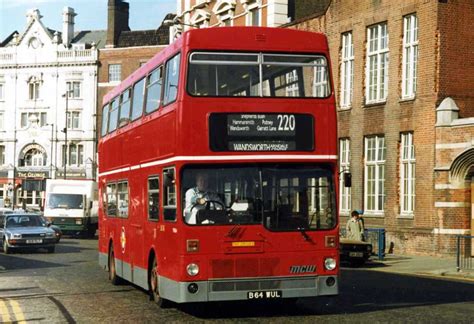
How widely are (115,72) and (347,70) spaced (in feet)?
167

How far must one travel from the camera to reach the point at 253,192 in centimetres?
1302

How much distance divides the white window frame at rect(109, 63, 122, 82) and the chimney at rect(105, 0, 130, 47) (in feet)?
7.37

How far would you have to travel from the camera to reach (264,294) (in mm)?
12992

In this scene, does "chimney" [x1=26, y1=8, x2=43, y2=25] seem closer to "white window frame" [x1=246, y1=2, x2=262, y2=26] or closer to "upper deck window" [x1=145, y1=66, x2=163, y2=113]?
"white window frame" [x1=246, y1=2, x2=262, y2=26]

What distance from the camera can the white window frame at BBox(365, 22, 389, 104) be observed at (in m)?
35.2

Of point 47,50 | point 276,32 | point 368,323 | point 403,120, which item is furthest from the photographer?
point 47,50

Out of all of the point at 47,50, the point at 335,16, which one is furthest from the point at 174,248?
the point at 47,50

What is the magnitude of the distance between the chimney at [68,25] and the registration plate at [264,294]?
80759 millimetres

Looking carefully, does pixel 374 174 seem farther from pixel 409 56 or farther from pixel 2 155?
pixel 2 155

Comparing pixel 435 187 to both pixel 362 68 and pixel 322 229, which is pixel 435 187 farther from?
pixel 322 229

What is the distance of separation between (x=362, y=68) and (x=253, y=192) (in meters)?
24.3

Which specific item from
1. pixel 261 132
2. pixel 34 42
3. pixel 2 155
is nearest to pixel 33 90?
pixel 34 42

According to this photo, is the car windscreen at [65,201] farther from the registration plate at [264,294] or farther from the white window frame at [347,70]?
the registration plate at [264,294]

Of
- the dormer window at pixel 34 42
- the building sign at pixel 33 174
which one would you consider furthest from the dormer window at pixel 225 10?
the dormer window at pixel 34 42
